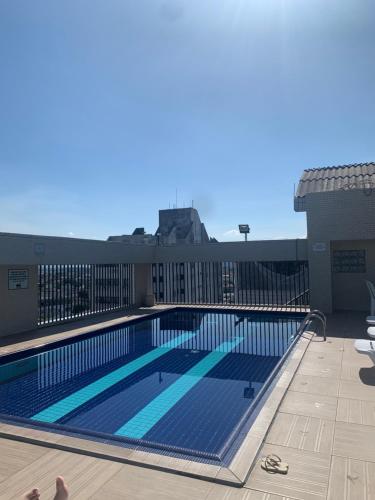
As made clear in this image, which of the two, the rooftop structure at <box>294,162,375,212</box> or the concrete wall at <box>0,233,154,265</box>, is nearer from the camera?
the concrete wall at <box>0,233,154,265</box>

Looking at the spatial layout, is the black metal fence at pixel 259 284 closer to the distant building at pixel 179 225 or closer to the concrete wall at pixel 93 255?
the concrete wall at pixel 93 255

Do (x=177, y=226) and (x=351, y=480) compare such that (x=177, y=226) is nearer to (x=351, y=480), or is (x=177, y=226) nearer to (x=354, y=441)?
(x=354, y=441)

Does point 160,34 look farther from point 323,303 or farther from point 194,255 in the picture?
point 323,303

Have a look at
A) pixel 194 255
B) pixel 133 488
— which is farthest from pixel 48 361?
pixel 194 255

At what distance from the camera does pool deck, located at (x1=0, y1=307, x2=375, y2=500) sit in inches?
116

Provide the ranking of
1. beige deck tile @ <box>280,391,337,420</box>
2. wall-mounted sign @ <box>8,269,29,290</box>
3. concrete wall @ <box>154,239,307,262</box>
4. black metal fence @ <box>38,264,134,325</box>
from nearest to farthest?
1. beige deck tile @ <box>280,391,337,420</box>
2. wall-mounted sign @ <box>8,269,29,290</box>
3. black metal fence @ <box>38,264,134,325</box>
4. concrete wall @ <box>154,239,307,262</box>

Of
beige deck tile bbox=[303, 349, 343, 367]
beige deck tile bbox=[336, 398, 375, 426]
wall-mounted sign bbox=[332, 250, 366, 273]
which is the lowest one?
beige deck tile bbox=[336, 398, 375, 426]

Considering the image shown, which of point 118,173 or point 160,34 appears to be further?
point 118,173

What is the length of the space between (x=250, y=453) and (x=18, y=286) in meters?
8.97

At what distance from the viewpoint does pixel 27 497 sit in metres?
2.39

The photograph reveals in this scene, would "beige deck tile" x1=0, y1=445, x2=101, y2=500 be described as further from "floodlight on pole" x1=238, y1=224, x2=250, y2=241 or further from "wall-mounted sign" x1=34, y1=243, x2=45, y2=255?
"floodlight on pole" x1=238, y1=224, x2=250, y2=241

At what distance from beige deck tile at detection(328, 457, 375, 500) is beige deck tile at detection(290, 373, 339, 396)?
6.06 feet

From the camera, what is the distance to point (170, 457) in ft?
11.7

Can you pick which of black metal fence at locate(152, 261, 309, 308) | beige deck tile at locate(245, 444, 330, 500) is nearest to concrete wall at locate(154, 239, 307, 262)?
black metal fence at locate(152, 261, 309, 308)
